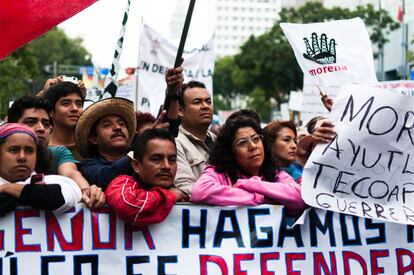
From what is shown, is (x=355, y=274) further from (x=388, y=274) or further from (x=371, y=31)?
(x=371, y=31)

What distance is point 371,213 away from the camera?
4.12 m

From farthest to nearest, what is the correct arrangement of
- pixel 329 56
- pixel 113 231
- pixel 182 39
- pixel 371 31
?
pixel 371 31 < pixel 329 56 < pixel 182 39 < pixel 113 231

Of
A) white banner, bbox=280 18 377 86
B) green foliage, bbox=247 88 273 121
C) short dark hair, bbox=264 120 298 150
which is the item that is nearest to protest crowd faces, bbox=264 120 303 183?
short dark hair, bbox=264 120 298 150

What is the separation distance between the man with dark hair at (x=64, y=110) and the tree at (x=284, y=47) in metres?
43.6

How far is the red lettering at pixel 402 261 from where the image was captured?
4.16m

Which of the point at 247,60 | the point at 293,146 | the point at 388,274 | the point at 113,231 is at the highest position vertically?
the point at 247,60

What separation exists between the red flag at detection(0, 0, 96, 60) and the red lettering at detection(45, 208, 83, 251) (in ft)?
3.23

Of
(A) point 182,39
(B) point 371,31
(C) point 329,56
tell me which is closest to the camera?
(A) point 182,39

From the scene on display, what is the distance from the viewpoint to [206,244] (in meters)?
4.01

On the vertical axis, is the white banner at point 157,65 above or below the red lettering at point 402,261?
above

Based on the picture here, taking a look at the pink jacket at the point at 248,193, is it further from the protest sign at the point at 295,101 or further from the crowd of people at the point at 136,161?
the protest sign at the point at 295,101

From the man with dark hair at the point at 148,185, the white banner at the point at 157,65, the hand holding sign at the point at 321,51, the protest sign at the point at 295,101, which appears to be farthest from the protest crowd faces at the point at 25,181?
the protest sign at the point at 295,101

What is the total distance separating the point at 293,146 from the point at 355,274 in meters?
1.83

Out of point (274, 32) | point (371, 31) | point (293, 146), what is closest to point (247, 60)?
point (274, 32)
